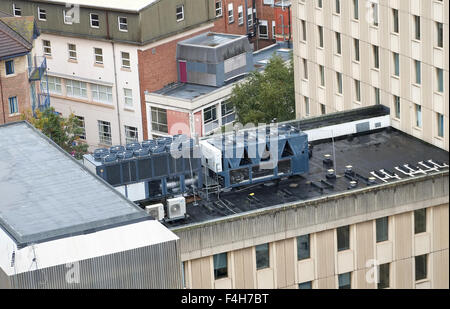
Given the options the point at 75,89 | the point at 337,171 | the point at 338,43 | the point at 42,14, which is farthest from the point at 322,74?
the point at 42,14

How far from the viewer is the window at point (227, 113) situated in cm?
11106

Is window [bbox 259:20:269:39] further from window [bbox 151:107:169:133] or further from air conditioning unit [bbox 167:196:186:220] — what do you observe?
air conditioning unit [bbox 167:196:186:220]

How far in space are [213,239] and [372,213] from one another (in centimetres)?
881

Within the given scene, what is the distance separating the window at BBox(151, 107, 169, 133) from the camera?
11012cm

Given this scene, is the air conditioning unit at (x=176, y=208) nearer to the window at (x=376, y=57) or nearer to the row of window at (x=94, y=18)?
the window at (x=376, y=57)

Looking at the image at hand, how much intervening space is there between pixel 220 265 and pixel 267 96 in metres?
38.0

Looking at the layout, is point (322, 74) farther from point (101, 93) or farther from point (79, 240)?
point (101, 93)

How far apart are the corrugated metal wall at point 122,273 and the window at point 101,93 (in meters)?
63.3

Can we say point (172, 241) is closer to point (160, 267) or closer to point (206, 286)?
point (160, 267)

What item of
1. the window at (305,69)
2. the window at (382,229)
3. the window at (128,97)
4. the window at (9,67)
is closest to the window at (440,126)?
the window at (382,229)

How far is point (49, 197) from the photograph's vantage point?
187 ft

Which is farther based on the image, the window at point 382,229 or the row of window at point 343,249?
the window at point 382,229

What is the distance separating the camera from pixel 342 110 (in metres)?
79.9
